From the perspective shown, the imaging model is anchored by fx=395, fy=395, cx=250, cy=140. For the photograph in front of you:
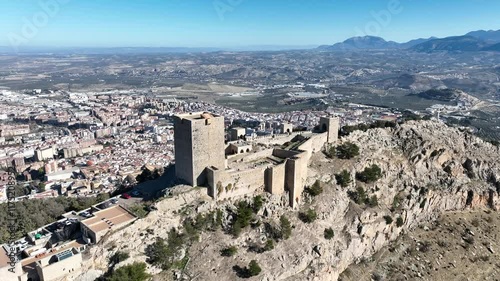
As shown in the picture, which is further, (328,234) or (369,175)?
(369,175)

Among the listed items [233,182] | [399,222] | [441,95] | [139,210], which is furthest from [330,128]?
[441,95]

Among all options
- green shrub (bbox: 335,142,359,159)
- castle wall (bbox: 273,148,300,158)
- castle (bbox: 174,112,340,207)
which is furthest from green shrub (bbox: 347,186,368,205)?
castle wall (bbox: 273,148,300,158)

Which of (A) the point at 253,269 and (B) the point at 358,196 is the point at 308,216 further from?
(A) the point at 253,269

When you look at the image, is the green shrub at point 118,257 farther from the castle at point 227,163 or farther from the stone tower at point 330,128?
the stone tower at point 330,128

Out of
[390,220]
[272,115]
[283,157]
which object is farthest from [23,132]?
[390,220]

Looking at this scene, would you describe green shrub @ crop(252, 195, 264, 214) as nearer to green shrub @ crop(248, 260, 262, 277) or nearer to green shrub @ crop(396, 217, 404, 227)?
green shrub @ crop(248, 260, 262, 277)

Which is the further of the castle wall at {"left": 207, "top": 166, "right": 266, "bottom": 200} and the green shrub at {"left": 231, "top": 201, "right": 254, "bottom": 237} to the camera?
the castle wall at {"left": 207, "top": 166, "right": 266, "bottom": 200}
